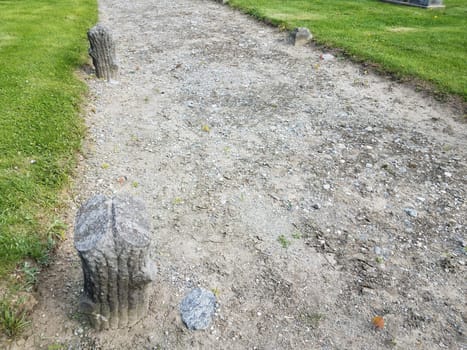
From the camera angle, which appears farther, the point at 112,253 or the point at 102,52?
the point at 102,52

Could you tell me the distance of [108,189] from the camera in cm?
506

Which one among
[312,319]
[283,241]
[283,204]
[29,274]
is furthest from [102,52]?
[312,319]

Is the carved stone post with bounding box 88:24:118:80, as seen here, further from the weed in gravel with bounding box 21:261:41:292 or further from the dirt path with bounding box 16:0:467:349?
the weed in gravel with bounding box 21:261:41:292

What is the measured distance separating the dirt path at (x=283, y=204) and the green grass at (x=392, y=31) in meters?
0.84

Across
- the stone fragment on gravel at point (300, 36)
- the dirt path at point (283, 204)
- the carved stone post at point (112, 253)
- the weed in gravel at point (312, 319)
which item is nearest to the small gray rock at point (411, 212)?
the dirt path at point (283, 204)

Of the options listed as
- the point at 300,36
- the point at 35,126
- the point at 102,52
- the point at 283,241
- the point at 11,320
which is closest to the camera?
the point at 11,320

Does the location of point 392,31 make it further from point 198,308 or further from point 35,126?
point 198,308

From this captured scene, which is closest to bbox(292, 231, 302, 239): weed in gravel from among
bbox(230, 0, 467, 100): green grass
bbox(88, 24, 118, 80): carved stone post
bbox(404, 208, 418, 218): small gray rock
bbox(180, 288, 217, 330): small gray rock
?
bbox(180, 288, 217, 330): small gray rock

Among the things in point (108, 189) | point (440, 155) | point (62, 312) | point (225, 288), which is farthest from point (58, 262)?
point (440, 155)

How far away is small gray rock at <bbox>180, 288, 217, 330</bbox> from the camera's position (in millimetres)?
3406

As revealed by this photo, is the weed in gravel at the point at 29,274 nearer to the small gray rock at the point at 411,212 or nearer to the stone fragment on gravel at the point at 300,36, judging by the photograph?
the small gray rock at the point at 411,212

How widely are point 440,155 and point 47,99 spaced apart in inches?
260

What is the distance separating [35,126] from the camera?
240 inches

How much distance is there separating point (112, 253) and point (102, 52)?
6317 mm
